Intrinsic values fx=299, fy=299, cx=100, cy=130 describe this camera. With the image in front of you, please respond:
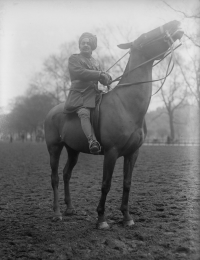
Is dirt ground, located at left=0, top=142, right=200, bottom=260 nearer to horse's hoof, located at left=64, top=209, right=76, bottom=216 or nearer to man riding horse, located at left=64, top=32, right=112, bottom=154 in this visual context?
horse's hoof, located at left=64, top=209, right=76, bottom=216

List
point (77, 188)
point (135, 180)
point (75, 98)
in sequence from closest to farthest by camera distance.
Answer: point (75, 98), point (77, 188), point (135, 180)

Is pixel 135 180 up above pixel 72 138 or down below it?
below

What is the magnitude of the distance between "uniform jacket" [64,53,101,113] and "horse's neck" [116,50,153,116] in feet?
1.48

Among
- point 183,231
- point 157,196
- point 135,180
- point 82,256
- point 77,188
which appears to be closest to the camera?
point 82,256

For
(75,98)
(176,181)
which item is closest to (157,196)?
(176,181)

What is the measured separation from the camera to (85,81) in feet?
15.7

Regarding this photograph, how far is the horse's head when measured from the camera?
4.19 meters

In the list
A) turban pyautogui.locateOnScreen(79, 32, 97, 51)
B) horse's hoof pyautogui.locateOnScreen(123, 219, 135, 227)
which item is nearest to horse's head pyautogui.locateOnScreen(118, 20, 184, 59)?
turban pyautogui.locateOnScreen(79, 32, 97, 51)

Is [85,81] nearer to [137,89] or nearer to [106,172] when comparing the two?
[137,89]

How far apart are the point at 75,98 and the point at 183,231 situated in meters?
2.51

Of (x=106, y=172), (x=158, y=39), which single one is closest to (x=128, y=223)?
(x=106, y=172)

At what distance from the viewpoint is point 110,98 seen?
4.56 metres

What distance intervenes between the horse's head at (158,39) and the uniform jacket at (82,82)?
0.75 metres

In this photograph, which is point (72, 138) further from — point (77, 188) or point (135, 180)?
point (135, 180)
